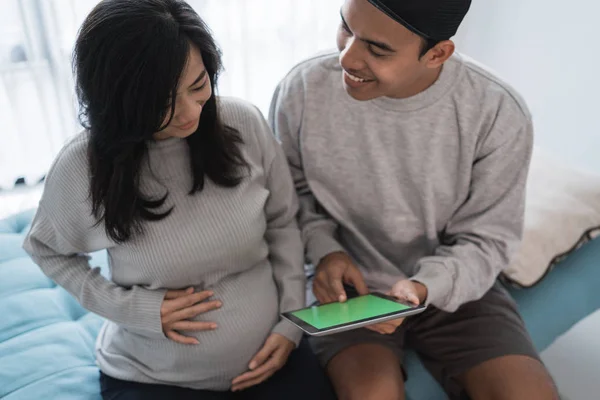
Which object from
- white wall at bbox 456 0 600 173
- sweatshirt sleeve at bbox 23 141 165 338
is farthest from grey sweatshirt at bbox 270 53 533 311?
white wall at bbox 456 0 600 173

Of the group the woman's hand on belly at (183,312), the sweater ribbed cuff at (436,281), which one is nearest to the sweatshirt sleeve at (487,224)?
the sweater ribbed cuff at (436,281)

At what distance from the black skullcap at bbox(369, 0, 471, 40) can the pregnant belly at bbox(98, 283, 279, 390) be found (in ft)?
1.74

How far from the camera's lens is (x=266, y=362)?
1.05 m

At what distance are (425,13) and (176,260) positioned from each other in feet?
1.85

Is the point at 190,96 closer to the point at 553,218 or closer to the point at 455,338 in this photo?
the point at 455,338

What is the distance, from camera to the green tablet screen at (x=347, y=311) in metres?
0.94

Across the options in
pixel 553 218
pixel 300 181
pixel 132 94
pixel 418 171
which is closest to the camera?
pixel 132 94

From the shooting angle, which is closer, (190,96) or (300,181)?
(190,96)

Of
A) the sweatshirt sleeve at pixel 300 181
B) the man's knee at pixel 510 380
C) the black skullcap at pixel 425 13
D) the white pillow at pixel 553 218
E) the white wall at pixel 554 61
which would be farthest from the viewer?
the white wall at pixel 554 61

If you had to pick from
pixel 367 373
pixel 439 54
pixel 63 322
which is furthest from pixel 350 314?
pixel 63 322

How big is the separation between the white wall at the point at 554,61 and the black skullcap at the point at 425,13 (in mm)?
1188

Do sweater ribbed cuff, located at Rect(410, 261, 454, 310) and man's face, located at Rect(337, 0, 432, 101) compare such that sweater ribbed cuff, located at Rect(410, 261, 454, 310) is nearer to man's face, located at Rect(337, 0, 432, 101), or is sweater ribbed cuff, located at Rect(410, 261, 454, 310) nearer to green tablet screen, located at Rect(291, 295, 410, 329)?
green tablet screen, located at Rect(291, 295, 410, 329)

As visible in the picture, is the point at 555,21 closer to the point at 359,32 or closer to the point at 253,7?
the point at 253,7

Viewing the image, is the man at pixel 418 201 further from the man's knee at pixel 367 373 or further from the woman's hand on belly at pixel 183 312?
the woman's hand on belly at pixel 183 312
